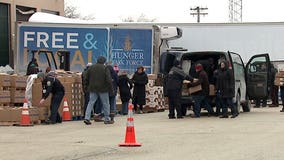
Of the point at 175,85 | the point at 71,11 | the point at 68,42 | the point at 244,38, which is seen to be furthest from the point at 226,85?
the point at 71,11

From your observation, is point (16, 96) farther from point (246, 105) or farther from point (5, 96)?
point (246, 105)

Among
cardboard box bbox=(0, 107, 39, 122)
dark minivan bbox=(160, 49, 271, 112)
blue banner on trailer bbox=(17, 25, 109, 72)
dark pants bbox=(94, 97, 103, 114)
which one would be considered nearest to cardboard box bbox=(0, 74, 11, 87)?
cardboard box bbox=(0, 107, 39, 122)

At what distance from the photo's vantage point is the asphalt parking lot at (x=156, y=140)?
10180 mm

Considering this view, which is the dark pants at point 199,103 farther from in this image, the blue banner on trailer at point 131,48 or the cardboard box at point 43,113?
the blue banner on trailer at point 131,48

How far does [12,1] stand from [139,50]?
Answer: 17.1 meters

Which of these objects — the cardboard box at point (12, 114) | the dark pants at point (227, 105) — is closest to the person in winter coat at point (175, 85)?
the dark pants at point (227, 105)

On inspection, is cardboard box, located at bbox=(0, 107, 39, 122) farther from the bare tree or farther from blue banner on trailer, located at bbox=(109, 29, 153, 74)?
the bare tree

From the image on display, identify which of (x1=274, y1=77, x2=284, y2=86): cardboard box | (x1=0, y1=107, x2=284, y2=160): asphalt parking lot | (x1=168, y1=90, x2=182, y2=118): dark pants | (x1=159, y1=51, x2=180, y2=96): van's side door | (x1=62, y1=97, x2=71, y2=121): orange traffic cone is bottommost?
(x1=0, y1=107, x2=284, y2=160): asphalt parking lot

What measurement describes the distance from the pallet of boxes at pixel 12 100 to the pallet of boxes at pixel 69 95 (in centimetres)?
49

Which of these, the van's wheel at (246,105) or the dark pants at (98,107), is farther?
the van's wheel at (246,105)

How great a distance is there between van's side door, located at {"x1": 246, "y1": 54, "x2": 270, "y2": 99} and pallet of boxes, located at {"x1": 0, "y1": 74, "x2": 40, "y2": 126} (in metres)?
7.94

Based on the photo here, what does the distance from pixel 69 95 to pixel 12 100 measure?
169cm

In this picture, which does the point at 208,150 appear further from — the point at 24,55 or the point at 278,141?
the point at 24,55

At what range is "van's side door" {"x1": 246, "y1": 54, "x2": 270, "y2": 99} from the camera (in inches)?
798
